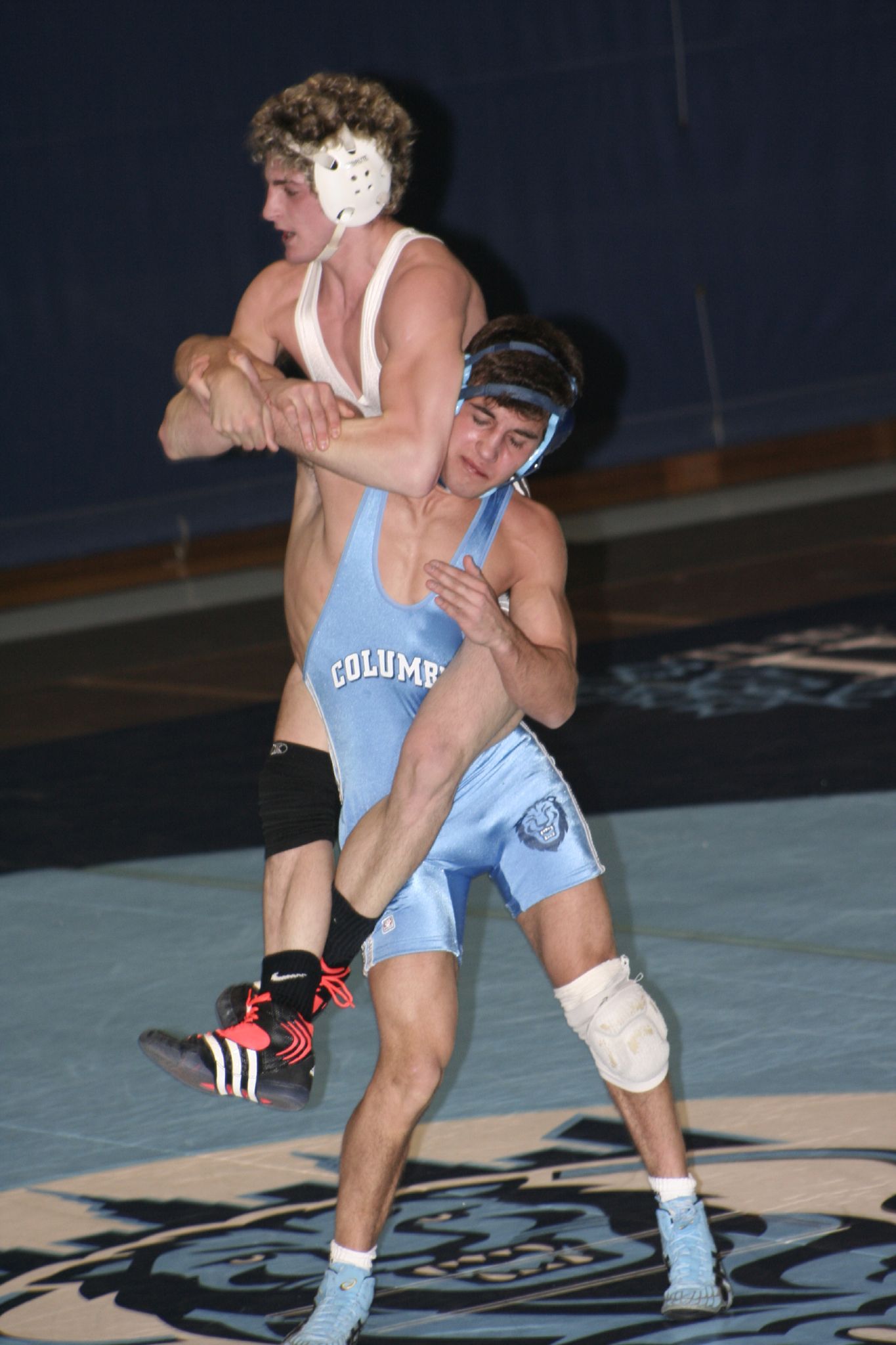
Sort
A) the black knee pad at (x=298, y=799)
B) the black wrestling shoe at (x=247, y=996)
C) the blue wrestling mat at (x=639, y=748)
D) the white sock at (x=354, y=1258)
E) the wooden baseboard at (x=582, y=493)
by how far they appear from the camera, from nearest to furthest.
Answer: the white sock at (x=354, y=1258) → the black wrestling shoe at (x=247, y=996) → the black knee pad at (x=298, y=799) → the blue wrestling mat at (x=639, y=748) → the wooden baseboard at (x=582, y=493)

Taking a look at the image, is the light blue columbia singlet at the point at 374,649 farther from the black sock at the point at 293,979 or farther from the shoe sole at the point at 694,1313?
the shoe sole at the point at 694,1313

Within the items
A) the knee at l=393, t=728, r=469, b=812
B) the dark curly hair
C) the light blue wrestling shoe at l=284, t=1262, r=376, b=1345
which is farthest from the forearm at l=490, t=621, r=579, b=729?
the light blue wrestling shoe at l=284, t=1262, r=376, b=1345

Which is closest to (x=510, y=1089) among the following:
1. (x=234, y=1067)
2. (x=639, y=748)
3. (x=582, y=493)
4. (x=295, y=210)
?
(x=234, y=1067)

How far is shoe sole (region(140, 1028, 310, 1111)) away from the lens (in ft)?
9.53

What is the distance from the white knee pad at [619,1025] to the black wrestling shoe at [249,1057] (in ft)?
1.36

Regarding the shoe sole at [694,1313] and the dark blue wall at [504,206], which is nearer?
the shoe sole at [694,1313]

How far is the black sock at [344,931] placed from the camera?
300 cm

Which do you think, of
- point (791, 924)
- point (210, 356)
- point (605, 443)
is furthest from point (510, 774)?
point (605, 443)

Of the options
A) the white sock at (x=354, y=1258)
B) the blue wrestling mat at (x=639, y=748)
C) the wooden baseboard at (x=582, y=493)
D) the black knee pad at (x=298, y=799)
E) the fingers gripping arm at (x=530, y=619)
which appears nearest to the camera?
the fingers gripping arm at (x=530, y=619)

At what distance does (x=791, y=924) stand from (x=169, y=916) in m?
1.70

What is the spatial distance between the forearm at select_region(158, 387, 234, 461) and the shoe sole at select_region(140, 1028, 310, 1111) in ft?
2.92

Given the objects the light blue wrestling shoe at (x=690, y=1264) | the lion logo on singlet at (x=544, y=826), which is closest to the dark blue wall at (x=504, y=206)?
the lion logo on singlet at (x=544, y=826)

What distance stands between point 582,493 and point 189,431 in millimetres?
9148

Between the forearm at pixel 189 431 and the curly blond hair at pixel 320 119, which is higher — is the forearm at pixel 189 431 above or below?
below
